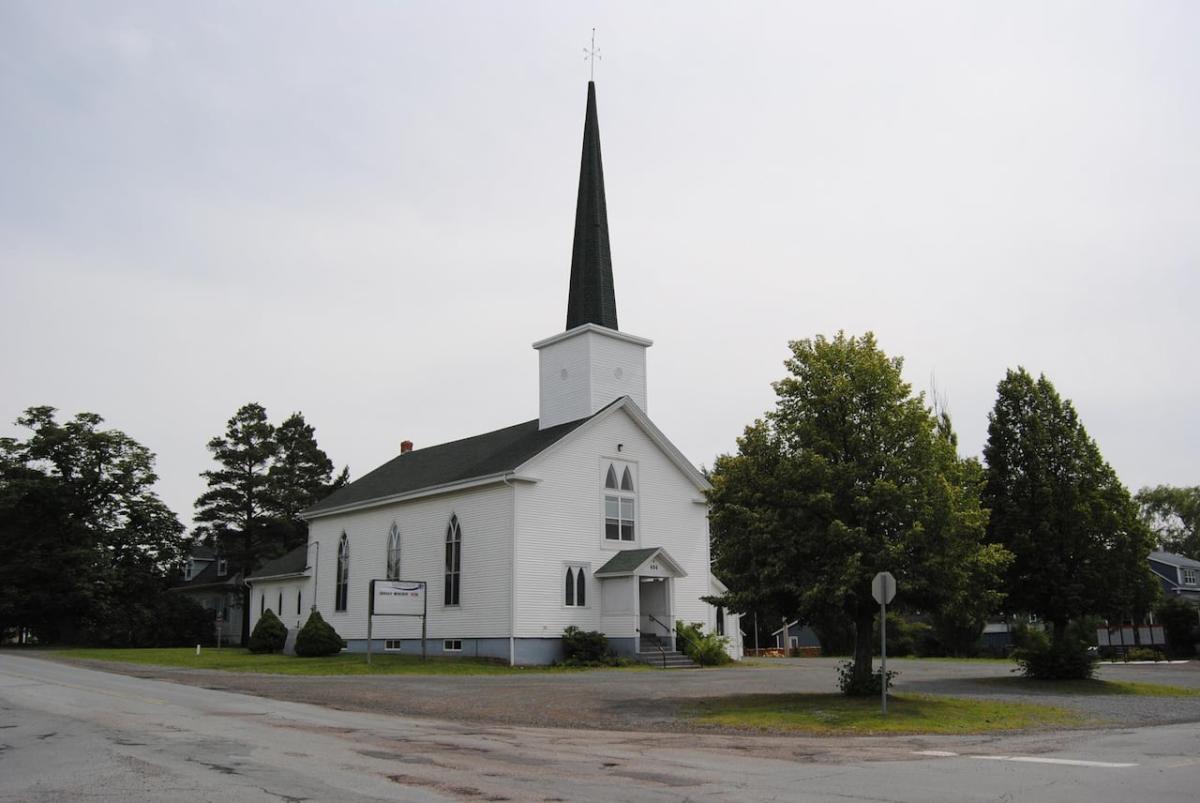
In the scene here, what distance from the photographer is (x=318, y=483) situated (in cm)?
7012

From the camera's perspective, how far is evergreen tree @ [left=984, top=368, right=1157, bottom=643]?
2948cm

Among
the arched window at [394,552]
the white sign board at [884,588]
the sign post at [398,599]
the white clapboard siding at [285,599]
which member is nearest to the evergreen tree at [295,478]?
the white clapboard siding at [285,599]

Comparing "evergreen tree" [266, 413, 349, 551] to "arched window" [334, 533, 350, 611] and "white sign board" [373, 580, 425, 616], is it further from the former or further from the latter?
"white sign board" [373, 580, 425, 616]

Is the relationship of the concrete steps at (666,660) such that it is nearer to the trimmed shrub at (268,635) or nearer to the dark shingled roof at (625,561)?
the dark shingled roof at (625,561)

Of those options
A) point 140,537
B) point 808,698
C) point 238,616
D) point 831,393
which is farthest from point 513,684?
point 238,616

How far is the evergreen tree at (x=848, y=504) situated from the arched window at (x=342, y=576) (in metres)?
25.9

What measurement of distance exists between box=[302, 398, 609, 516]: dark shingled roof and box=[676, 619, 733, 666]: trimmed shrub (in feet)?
28.5

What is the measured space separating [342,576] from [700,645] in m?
17.1

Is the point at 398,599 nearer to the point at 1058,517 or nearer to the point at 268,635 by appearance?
the point at 268,635

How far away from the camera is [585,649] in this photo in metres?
34.9

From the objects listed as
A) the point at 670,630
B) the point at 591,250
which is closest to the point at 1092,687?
the point at 670,630

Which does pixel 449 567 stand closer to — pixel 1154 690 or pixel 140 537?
pixel 1154 690

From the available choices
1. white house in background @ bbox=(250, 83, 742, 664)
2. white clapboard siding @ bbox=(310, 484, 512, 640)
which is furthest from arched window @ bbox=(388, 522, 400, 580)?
white clapboard siding @ bbox=(310, 484, 512, 640)

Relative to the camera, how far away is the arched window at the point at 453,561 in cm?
3734
